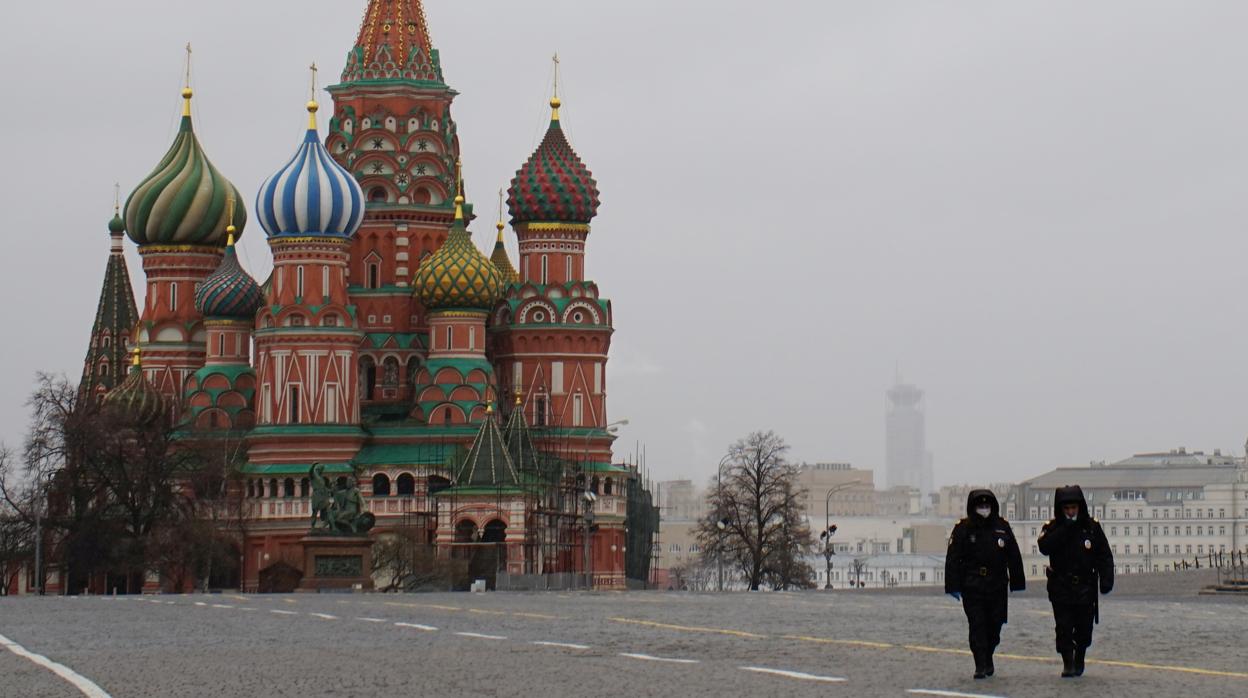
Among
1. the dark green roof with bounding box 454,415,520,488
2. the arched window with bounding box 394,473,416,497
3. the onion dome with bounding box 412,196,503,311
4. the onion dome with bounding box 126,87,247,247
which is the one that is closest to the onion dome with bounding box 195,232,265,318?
the onion dome with bounding box 126,87,247,247

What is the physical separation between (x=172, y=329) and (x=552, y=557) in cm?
1747

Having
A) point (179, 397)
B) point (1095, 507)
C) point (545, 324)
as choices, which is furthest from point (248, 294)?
point (1095, 507)

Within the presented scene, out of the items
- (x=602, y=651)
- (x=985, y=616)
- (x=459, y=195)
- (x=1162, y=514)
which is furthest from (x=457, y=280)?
(x=1162, y=514)

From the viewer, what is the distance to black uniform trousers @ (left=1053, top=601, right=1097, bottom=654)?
55.7ft

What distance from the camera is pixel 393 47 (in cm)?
8312

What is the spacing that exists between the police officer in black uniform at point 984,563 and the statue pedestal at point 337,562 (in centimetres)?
3724

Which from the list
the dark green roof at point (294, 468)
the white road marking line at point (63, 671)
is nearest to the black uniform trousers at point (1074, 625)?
the white road marking line at point (63, 671)

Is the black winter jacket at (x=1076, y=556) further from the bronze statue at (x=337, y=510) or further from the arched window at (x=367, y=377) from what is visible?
the arched window at (x=367, y=377)

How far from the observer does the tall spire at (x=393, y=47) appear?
8269 centimetres

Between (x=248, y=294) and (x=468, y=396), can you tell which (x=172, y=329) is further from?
(x=468, y=396)

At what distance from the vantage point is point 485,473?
73812 millimetres

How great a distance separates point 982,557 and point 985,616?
51cm

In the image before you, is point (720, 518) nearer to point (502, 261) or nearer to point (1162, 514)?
point (502, 261)

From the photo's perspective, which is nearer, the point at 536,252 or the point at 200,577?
the point at 200,577
